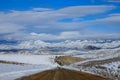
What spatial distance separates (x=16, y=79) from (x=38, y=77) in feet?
5.61

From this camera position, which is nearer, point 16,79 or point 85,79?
point 85,79

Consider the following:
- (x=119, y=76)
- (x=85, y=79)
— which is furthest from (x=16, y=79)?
(x=119, y=76)

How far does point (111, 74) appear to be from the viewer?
2850 centimetres

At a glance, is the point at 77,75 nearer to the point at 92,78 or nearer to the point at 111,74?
the point at 92,78

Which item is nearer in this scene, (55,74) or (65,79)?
(65,79)

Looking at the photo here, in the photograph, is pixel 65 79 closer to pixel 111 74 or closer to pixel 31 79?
pixel 31 79

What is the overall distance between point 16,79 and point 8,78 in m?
1.52

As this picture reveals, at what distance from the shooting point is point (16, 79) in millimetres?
24000

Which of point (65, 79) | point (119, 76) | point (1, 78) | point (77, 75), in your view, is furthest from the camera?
point (119, 76)

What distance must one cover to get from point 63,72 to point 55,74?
4.04 ft

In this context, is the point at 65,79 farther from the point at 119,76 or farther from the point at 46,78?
the point at 119,76

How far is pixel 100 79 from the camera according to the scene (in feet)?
73.3

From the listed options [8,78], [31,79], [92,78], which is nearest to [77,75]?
[92,78]

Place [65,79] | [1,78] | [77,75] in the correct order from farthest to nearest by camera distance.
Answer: [1,78] < [77,75] < [65,79]
